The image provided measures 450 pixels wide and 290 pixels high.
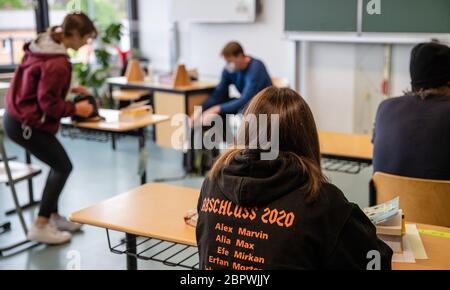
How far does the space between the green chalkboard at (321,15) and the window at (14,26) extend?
3.05 metres

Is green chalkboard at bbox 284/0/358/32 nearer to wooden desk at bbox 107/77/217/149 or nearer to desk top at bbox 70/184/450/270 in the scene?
wooden desk at bbox 107/77/217/149

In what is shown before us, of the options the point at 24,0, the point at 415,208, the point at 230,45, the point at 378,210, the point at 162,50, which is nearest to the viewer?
the point at 378,210

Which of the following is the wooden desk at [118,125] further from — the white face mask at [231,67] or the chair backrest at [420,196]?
the chair backrest at [420,196]

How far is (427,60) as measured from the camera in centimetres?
230

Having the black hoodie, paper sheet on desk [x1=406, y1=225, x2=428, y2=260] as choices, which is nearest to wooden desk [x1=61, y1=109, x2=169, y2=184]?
paper sheet on desk [x1=406, y1=225, x2=428, y2=260]

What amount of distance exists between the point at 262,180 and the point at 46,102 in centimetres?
219

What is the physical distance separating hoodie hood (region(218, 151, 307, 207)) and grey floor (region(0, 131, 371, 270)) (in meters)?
1.86

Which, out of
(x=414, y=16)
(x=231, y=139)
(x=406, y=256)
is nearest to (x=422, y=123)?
(x=406, y=256)

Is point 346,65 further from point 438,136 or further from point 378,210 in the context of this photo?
point 378,210

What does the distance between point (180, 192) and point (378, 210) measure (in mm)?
869

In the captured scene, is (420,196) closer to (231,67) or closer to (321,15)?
(231,67)

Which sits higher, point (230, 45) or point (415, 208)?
point (230, 45)

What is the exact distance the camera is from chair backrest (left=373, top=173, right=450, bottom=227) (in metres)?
2.15
